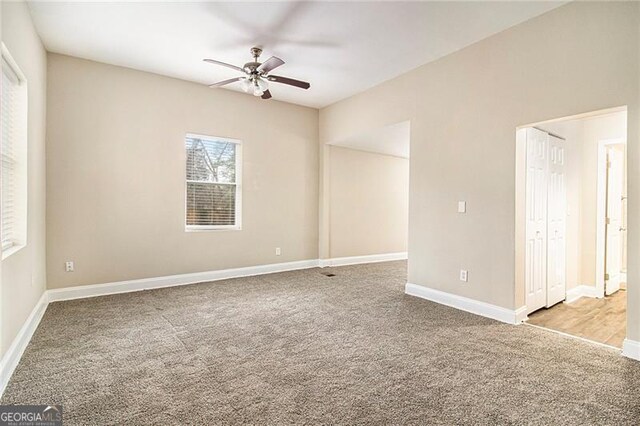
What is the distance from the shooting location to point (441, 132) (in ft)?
13.4

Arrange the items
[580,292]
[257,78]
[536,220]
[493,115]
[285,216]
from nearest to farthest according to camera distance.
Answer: [493,115]
[536,220]
[257,78]
[580,292]
[285,216]

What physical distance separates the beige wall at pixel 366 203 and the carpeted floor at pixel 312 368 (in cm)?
284

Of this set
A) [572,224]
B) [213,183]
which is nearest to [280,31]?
[213,183]

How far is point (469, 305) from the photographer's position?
375 centimetres

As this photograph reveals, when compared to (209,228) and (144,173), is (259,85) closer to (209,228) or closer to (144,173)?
(144,173)

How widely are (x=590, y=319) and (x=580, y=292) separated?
1.11m

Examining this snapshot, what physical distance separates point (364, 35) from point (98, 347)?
3.93 m

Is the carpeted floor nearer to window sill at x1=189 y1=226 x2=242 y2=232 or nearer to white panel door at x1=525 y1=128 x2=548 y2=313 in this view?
white panel door at x1=525 y1=128 x2=548 y2=313

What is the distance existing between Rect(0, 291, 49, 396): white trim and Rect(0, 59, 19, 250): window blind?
74 centimetres

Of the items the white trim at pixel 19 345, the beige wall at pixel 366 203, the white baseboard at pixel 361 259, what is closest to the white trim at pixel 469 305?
the white baseboard at pixel 361 259

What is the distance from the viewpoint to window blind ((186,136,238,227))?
Result: 5164 millimetres

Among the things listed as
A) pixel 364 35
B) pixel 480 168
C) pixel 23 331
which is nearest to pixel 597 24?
pixel 480 168

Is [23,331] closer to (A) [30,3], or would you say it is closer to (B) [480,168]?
(A) [30,3]

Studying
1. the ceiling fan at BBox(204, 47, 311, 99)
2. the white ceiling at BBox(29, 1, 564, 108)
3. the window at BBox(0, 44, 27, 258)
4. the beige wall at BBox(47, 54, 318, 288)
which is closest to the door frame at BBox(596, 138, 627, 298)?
the white ceiling at BBox(29, 1, 564, 108)
